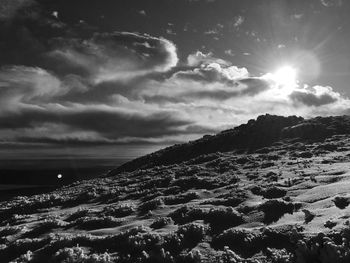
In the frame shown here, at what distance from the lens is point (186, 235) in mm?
18047

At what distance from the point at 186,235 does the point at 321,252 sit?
Answer: 21.1 ft

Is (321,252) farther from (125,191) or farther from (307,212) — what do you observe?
(125,191)

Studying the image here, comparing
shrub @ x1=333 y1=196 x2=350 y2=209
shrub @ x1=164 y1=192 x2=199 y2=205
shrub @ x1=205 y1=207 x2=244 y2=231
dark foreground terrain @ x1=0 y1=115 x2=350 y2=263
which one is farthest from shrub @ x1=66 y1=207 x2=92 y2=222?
shrub @ x1=333 y1=196 x2=350 y2=209

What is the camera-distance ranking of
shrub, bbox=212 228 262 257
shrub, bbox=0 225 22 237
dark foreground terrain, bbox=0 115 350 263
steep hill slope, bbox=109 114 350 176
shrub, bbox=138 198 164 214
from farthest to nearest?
1. steep hill slope, bbox=109 114 350 176
2. shrub, bbox=138 198 164 214
3. shrub, bbox=0 225 22 237
4. shrub, bbox=212 228 262 257
5. dark foreground terrain, bbox=0 115 350 263

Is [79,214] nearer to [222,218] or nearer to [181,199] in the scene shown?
[181,199]

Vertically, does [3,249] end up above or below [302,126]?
below

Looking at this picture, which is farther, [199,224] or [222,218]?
[222,218]

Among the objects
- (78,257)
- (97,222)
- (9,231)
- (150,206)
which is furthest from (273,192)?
(9,231)

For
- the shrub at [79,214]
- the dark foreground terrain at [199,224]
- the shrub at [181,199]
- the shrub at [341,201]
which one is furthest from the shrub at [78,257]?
the shrub at [181,199]

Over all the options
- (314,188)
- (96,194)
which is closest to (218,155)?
(96,194)

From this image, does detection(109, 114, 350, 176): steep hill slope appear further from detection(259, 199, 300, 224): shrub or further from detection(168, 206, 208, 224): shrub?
detection(259, 199, 300, 224): shrub

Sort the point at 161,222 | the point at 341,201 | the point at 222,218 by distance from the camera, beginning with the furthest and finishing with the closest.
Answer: the point at 161,222 → the point at 222,218 → the point at 341,201

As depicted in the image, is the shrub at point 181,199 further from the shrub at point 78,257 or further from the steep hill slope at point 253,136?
the steep hill slope at point 253,136

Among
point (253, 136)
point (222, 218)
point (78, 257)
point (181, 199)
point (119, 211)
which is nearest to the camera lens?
point (78, 257)
